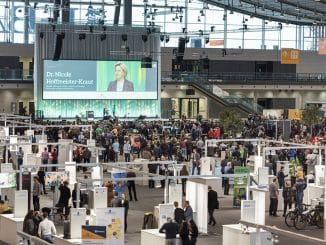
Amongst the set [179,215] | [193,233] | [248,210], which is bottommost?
[193,233]

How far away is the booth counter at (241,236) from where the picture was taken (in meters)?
17.1

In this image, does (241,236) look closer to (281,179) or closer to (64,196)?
(64,196)

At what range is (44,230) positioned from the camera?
16.7 metres

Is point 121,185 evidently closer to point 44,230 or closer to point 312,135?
point 44,230

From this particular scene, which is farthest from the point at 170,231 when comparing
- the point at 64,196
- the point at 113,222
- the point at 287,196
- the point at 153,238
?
the point at 287,196

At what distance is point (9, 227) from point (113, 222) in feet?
9.66

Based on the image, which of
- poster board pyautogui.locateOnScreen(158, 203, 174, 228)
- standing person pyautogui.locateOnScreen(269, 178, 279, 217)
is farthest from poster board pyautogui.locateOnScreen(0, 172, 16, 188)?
standing person pyautogui.locateOnScreen(269, 178, 279, 217)

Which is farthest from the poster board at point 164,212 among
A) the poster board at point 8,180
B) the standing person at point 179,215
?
the poster board at point 8,180

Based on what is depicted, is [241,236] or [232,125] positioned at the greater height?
[232,125]

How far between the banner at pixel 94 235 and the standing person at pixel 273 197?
8897 millimetres

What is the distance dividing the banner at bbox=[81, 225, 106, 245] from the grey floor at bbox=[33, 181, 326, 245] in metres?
3.74

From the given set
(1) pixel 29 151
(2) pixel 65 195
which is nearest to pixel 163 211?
(2) pixel 65 195

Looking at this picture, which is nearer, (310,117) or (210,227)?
(210,227)

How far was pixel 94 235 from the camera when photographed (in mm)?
15242
